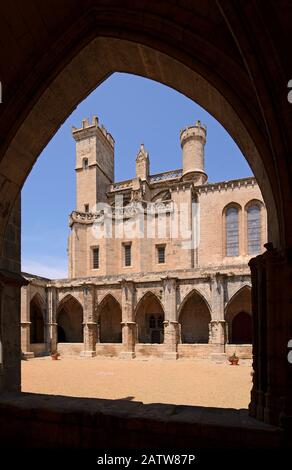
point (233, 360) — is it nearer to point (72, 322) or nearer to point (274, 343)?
point (72, 322)

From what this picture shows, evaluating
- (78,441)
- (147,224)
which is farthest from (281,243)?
(147,224)

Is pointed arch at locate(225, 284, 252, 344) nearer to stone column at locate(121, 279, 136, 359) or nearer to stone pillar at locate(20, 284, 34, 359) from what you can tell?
stone column at locate(121, 279, 136, 359)

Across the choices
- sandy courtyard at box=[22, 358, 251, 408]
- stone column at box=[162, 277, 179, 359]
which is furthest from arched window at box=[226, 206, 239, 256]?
sandy courtyard at box=[22, 358, 251, 408]

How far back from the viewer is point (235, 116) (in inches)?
151

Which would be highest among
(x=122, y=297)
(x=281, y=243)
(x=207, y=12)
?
(x=207, y=12)

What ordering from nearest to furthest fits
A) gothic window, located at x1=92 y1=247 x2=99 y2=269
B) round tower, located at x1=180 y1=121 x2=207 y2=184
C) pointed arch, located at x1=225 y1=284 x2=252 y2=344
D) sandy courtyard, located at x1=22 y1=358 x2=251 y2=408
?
sandy courtyard, located at x1=22 y1=358 x2=251 y2=408, pointed arch, located at x1=225 y1=284 x2=252 y2=344, gothic window, located at x1=92 y1=247 x2=99 y2=269, round tower, located at x1=180 y1=121 x2=207 y2=184

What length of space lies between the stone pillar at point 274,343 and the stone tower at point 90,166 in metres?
28.4

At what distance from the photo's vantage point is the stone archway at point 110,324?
25.2 m

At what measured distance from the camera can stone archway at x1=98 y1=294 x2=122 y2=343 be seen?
25.2 m

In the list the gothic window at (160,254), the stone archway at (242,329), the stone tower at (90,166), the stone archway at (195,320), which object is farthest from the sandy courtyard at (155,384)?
the stone tower at (90,166)

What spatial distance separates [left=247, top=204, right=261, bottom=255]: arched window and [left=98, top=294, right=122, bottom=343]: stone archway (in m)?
11.1

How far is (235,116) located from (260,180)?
83cm

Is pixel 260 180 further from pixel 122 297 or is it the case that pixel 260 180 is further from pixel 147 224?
pixel 147 224

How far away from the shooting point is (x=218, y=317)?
18.5 m
